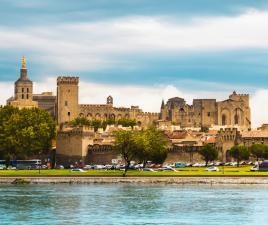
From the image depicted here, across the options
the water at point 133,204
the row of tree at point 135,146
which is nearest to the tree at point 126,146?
the row of tree at point 135,146

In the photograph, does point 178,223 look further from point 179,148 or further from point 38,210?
point 179,148

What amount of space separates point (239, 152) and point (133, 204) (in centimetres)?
5896

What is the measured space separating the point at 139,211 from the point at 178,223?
8391 millimetres

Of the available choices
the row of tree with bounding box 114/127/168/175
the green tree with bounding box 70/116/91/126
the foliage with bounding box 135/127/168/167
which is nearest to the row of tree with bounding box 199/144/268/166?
the foliage with bounding box 135/127/168/167

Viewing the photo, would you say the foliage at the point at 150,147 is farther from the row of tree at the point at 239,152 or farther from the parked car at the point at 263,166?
the parked car at the point at 263,166

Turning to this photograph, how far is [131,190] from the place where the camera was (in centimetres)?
9394

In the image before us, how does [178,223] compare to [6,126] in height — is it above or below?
below

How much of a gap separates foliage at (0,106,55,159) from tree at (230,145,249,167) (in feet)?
82.3

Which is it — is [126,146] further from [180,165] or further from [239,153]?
[239,153]

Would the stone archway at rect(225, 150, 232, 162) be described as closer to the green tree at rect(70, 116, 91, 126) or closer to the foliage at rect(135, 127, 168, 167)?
the foliage at rect(135, 127, 168, 167)

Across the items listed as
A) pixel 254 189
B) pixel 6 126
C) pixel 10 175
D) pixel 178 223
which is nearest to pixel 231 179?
pixel 254 189

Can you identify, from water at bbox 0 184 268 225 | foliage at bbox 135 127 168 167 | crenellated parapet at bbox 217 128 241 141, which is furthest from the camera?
crenellated parapet at bbox 217 128 241 141

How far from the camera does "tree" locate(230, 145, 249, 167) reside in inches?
5320

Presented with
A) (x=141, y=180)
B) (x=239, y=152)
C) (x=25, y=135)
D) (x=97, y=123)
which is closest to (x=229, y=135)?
(x=239, y=152)
